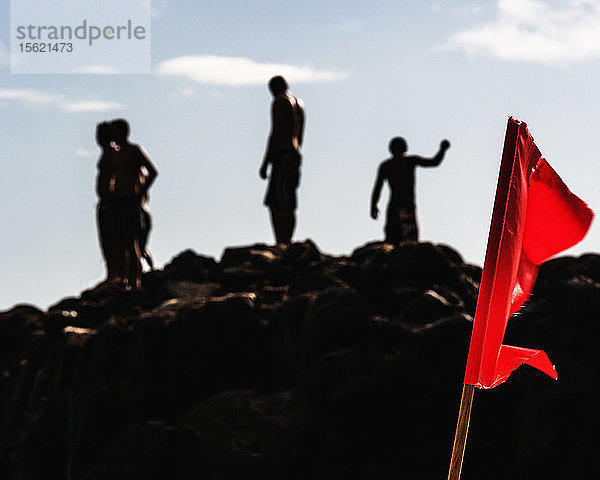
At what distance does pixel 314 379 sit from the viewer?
11.4 metres

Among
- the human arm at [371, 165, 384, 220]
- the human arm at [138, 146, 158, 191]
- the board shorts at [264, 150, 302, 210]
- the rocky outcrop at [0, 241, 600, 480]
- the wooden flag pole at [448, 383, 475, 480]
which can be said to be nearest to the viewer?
the wooden flag pole at [448, 383, 475, 480]

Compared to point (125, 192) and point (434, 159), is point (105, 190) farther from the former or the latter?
point (434, 159)

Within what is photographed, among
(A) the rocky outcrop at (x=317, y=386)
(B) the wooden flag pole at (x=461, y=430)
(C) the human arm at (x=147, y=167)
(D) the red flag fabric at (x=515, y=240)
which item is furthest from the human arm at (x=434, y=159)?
(B) the wooden flag pole at (x=461, y=430)

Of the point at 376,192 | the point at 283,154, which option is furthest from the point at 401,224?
the point at 283,154

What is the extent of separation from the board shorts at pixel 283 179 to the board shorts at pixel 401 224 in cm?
151

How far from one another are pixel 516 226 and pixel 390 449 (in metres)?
6.88

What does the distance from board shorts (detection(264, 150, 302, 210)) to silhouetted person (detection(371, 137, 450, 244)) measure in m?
1.25

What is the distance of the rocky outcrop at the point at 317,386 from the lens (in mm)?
11117

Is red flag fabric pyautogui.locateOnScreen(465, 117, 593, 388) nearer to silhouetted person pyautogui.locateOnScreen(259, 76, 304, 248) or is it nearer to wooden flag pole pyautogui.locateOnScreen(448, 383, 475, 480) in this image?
wooden flag pole pyautogui.locateOnScreen(448, 383, 475, 480)

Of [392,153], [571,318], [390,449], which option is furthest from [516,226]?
[392,153]

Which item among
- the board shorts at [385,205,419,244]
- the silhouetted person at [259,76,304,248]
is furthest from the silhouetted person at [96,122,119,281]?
the board shorts at [385,205,419,244]

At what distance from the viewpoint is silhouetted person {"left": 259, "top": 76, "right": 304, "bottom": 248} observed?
15578 mm

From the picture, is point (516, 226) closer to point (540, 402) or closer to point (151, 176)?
point (540, 402)

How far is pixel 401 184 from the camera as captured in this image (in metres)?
15.4
